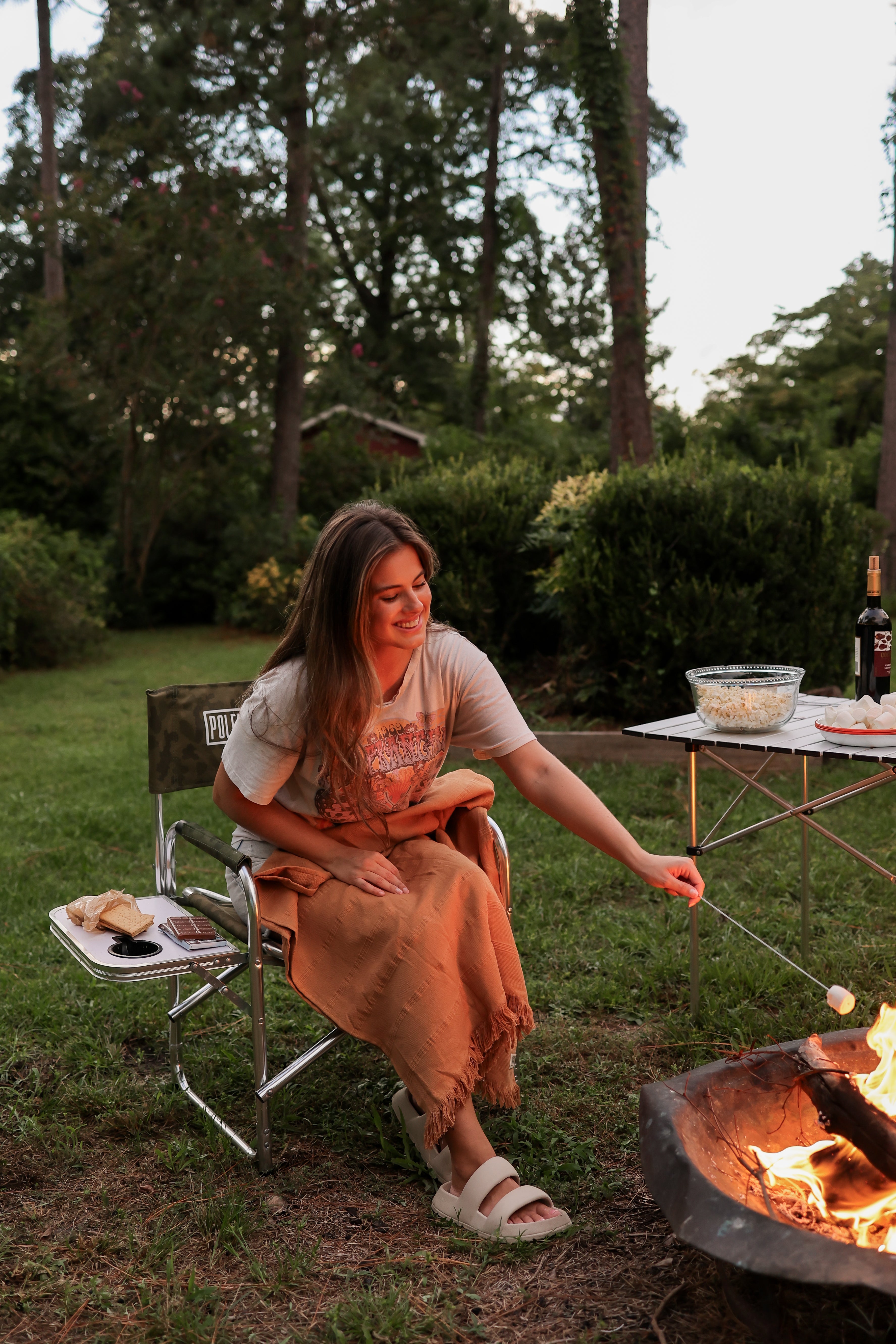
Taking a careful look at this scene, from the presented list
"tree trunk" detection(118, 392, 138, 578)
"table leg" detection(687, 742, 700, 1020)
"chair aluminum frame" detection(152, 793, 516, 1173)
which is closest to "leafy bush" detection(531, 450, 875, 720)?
"table leg" detection(687, 742, 700, 1020)

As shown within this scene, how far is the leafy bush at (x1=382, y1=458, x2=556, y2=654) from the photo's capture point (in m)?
7.30

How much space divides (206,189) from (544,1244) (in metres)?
14.0

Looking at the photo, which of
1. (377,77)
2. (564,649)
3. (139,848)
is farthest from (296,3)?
(139,848)

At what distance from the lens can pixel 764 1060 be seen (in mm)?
1969

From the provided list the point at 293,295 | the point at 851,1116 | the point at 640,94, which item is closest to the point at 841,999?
the point at 851,1116

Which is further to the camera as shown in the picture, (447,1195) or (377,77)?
(377,77)

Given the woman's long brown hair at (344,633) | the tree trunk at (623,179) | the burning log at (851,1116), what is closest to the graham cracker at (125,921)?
the woman's long brown hair at (344,633)

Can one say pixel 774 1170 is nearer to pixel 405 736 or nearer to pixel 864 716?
pixel 864 716

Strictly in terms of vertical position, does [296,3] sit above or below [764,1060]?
above

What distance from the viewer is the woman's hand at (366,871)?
228 centimetres

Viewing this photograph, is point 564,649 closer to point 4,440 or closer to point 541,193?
point 4,440

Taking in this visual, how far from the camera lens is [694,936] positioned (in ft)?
9.46

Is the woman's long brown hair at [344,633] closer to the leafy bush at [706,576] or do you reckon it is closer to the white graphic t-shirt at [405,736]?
the white graphic t-shirt at [405,736]

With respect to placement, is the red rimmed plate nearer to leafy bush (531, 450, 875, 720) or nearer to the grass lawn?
the grass lawn
